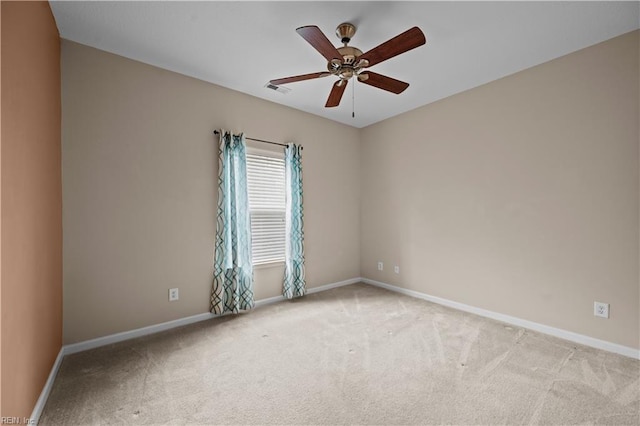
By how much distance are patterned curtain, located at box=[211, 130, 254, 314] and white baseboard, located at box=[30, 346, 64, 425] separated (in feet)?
4.19

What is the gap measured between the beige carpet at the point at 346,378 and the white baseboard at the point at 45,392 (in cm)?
4

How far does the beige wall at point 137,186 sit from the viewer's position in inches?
95.6

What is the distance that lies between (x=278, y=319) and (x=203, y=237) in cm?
122

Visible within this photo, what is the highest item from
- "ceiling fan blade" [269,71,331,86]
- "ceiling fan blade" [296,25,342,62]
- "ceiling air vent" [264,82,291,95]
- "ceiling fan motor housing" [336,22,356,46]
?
"ceiling air vent" [264,82,291,95]

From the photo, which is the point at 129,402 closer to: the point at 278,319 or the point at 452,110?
the point at 278,319

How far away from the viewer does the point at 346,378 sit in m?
2.03

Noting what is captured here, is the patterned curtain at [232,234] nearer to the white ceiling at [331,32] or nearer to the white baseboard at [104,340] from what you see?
the white baseboard at [104,340]

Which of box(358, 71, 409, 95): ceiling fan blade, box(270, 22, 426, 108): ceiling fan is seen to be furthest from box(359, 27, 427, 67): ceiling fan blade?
box(358, 71, 409, 95): ceiling fan blade

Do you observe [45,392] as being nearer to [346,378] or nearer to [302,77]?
[346,378]

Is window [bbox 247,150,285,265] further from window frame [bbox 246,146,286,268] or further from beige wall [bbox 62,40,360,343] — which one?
beige wall [bbox 62,40,360,343]

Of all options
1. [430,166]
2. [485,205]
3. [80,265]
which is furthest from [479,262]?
[80,265]

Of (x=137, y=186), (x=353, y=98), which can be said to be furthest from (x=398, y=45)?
(x=137, y=186)

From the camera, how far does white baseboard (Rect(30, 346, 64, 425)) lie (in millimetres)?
1597

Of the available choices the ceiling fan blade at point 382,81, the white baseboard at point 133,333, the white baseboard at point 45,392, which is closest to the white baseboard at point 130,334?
the white baseboard at point 133,333
